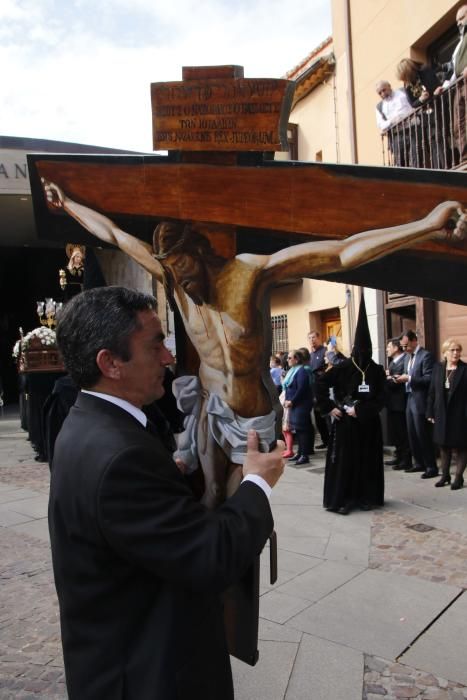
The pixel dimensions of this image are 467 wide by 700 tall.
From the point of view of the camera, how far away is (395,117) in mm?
9023

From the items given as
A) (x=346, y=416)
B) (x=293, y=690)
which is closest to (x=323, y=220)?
(x=293, y=690)

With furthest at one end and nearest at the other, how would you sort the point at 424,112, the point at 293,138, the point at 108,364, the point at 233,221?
the point at 293,138 → the point at 424,112 → the point at 233,221 → the point at 108,364

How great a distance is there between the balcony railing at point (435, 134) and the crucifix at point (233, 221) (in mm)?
6016

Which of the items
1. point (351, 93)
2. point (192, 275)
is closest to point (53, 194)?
point (192, 275)

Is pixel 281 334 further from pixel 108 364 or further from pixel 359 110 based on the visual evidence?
pixel 108 364

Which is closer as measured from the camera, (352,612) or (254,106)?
(254,106)

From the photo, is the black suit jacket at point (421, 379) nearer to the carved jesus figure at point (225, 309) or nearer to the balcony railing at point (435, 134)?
the balcony railing at point (435, 134)

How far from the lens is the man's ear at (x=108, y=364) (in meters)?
1.53

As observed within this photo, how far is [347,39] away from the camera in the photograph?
1112 centimetres

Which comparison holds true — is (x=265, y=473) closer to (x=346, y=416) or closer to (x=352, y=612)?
(x=352, y=612)

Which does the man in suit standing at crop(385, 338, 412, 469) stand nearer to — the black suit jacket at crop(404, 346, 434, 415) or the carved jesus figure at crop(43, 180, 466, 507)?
the black suit jacket at crop(404, 346, 434, 415)

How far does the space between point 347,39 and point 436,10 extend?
8.96 feet

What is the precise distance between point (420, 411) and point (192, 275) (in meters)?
6.00

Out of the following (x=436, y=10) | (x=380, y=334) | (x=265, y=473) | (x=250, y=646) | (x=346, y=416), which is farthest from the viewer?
(x=380, y=334)
